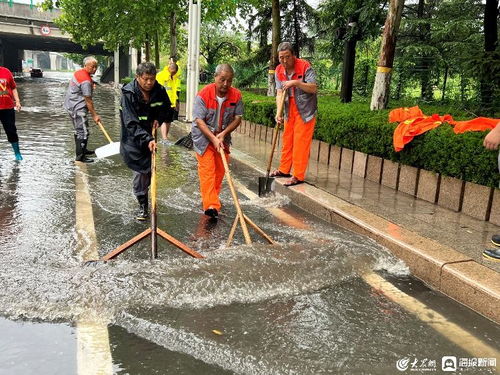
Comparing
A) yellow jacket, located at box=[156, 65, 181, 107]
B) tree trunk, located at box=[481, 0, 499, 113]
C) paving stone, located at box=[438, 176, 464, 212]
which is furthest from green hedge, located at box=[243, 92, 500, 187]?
yellow jacket, located at box=[156, 65, 181, 107]

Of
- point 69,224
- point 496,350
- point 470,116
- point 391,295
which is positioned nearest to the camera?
point 496,350

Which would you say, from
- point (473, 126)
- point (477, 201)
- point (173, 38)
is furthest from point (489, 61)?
point (173, 38)

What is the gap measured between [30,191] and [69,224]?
1465mm

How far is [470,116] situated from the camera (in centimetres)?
776

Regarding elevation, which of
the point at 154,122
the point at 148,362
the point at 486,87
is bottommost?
the point at 148,362

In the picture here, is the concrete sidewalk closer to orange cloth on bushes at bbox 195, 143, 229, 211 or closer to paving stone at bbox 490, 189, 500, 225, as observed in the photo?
paving stone at bbox 490, 189, 500, 225

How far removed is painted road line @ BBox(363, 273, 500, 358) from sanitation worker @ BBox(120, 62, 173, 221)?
2.36 meters

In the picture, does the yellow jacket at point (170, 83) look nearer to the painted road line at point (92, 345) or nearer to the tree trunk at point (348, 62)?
the tree trunk at point (348, 62)

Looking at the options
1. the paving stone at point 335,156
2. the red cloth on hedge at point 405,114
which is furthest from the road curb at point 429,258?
the paving stone at point 335,156

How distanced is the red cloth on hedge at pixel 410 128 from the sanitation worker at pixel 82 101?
4.40m

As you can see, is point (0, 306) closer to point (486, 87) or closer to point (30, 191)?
point (30, 191)

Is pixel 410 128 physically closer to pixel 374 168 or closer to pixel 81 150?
pixel 374 168

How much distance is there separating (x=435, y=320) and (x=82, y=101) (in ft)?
20.8

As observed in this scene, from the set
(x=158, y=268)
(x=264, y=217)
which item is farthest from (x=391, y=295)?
(x=264, y=217)
